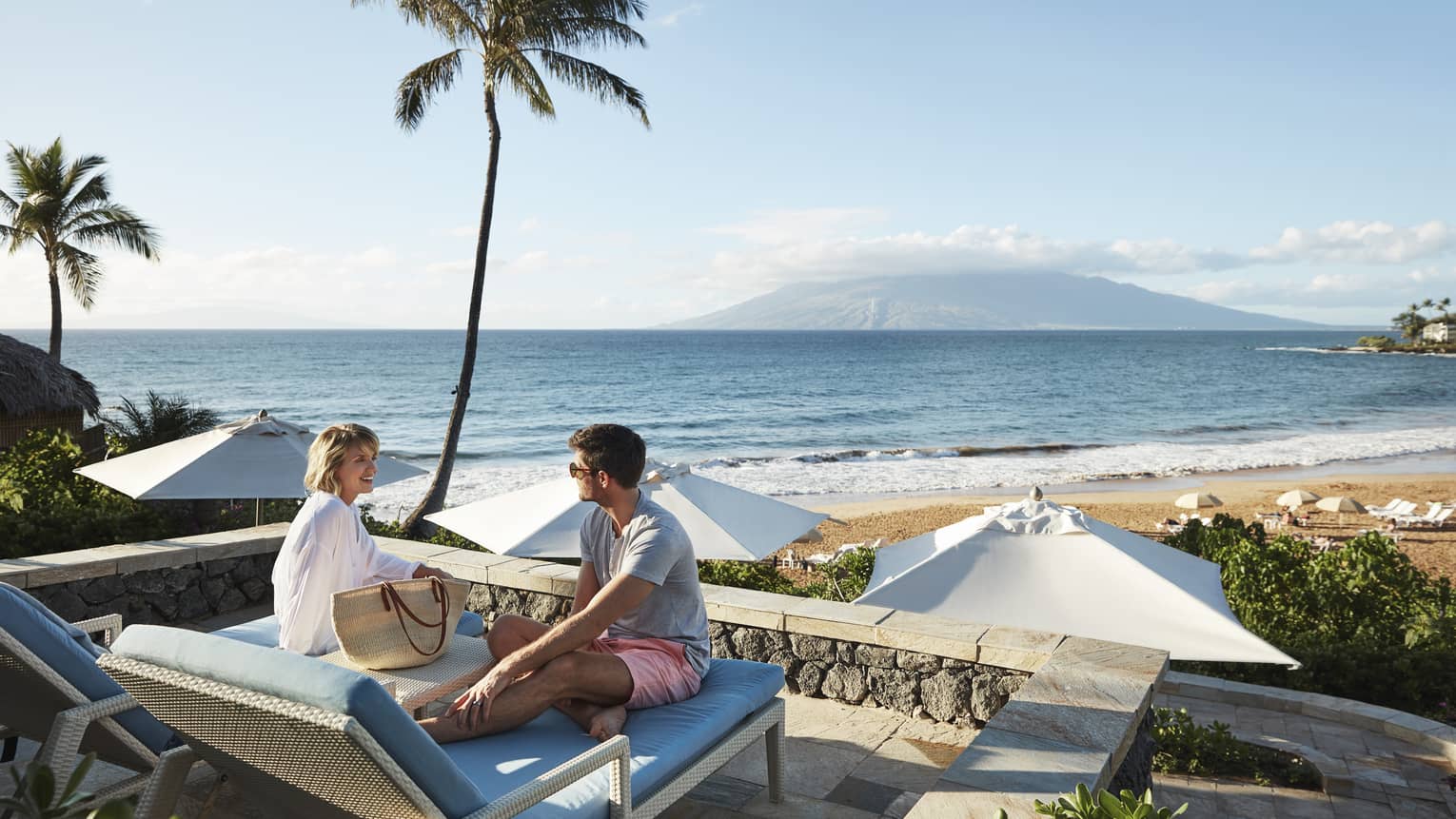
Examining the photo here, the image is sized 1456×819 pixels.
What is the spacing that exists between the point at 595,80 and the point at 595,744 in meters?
12.4

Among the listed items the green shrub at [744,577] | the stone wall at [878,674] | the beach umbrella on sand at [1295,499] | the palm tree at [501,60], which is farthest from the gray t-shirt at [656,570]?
the beach umbrella on sand at [1295,499]

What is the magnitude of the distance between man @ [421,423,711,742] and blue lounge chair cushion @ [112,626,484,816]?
685 millimetres

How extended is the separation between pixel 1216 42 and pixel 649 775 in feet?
67.9

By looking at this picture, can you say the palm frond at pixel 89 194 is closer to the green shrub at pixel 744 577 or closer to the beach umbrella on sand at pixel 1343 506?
the green shrub at pixel 744 577

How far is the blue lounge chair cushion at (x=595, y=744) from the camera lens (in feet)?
8.24

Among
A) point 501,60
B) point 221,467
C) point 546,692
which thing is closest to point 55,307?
point 501,60

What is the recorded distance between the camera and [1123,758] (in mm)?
3021

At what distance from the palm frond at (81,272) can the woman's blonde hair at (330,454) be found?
24823 millimetres

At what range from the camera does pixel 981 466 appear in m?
25.2

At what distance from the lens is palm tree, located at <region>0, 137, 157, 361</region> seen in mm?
22547

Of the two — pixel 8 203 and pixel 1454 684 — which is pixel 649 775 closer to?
pixel 1454 684

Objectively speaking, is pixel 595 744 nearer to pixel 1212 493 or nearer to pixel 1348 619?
pixel 1348 619

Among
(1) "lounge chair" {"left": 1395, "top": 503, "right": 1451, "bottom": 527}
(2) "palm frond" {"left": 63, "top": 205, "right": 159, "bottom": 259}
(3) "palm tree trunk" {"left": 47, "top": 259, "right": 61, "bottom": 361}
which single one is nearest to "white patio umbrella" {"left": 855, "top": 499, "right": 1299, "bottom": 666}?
(1) "lounge chair" {"left": 1395, "top": 503, "right": 1451, "bottom": 527}

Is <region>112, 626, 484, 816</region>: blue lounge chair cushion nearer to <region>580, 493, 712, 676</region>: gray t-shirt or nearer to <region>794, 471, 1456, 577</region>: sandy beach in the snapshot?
<region>580, 493, 712, 676</region>: gray t-shirt
